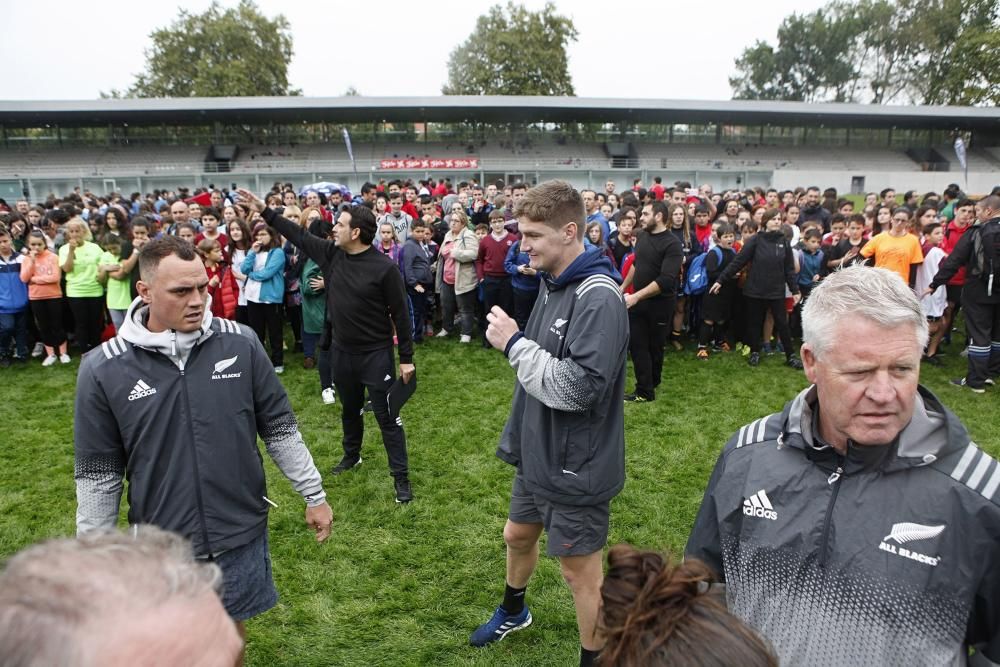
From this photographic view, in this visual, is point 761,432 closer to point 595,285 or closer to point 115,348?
point 595,285

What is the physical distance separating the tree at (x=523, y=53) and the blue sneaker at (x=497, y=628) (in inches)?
2019

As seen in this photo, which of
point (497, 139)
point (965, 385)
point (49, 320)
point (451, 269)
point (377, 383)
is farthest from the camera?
point (497, 139)

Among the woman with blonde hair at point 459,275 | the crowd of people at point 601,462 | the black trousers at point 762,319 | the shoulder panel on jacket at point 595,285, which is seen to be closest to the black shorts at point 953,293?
the black trousers at point 762,319

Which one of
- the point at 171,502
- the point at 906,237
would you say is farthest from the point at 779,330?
the point at 171,502

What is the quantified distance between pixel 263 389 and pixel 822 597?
215cm

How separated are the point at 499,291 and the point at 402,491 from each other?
449 cm

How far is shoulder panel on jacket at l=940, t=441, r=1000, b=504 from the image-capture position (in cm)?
139

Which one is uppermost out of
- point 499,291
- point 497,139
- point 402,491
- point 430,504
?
point 497,139

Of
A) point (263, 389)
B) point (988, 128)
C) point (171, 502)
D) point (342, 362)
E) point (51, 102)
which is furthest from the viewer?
point (988, 128)

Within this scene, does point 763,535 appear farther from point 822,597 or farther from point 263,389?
point 263,389

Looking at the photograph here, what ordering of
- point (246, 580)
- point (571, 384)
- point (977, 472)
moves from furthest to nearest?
1. point (246, 580)
2. point (571, 384)
3. point (977, 472)

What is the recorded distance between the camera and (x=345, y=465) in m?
5.20

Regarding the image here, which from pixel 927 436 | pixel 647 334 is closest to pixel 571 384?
pixel 927 436

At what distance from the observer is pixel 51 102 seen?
33.5 meters
